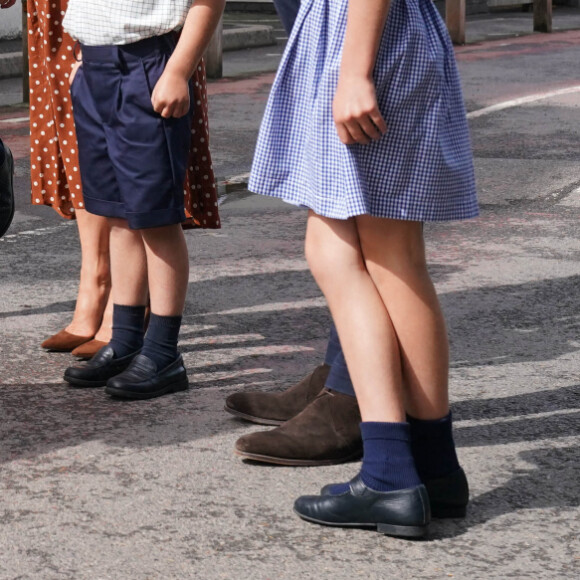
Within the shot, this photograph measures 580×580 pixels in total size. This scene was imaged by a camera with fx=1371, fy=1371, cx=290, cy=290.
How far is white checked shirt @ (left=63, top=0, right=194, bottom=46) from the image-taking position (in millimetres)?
3627

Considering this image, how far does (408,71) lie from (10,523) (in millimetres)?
1274

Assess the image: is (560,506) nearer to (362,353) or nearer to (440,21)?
(362,353)

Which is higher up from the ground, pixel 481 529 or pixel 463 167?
pixel 463 167

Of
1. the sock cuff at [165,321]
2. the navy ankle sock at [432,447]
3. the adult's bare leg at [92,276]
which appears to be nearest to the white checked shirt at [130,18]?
the sock cuff at [165,321]

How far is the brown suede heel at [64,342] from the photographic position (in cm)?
438

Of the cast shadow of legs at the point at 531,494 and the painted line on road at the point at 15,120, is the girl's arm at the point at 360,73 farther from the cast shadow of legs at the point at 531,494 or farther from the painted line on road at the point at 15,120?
the painted line on road at the point at 15,120

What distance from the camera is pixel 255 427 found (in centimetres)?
360

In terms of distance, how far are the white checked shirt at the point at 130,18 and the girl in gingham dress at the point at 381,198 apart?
82 cm

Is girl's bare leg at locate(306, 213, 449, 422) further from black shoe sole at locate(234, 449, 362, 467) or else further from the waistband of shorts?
the waistband of shorts

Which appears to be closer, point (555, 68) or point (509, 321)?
point (509, 321)

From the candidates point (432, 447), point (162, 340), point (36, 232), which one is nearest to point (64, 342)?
point (162, 340)

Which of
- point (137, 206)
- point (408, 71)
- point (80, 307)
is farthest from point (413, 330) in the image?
point (80, 307)

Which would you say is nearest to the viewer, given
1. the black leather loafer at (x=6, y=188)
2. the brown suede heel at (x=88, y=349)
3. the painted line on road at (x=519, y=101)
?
the black leather loafer at (x=6, y=188)

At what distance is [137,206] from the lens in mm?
3727
